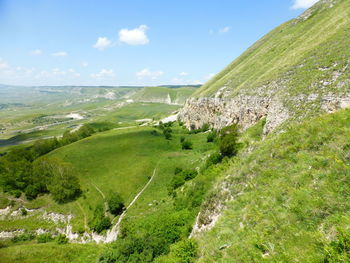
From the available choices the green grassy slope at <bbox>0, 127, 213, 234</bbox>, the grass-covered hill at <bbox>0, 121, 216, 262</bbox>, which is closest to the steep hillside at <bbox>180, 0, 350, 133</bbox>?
the grass-covered hill at <bbox>0, 121, 216, 262</bbox>

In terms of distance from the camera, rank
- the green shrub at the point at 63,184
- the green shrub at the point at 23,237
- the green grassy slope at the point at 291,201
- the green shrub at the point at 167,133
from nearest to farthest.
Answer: the green grassy slope at the point at 291,201
the green shrub at the point at 23,237
the green shrub at the point at 63,184
the green shrub at the point at 167,133

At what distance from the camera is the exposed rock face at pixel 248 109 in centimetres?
2733

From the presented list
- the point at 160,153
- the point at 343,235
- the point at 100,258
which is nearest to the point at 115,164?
the point at 160,153

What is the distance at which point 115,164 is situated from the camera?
6141 cm

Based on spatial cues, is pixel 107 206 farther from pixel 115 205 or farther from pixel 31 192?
pixel 31 192


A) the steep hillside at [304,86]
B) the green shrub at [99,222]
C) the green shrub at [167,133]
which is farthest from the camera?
the green shrub at [167,133]

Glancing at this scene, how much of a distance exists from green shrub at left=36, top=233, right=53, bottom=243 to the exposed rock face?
53768 millimetres

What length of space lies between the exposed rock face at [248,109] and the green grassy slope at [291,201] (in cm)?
1158

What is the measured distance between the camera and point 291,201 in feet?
41.4

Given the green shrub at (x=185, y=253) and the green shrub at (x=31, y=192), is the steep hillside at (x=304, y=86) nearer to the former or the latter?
the green shrub at (x=185, y=253)

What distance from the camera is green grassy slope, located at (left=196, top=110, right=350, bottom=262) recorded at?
9.95m

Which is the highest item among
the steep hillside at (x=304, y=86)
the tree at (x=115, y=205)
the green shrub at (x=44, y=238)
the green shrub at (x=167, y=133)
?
the steep hillside at (x=304, y=86)

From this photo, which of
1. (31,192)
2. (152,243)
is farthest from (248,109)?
(31,192)

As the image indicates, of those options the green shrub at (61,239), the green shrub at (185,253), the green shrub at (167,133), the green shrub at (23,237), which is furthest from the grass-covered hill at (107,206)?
the green shrub at (167,133)
